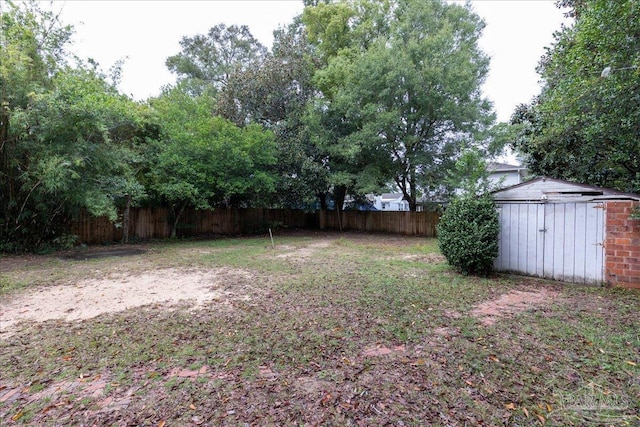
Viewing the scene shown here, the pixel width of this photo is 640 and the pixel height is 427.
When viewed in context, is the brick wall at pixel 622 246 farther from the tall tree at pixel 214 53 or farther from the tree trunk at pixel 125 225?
the tall tree at pixel 214 53

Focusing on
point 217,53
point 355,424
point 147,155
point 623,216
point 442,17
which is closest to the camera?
point 355,424

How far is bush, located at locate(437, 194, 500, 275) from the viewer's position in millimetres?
5617

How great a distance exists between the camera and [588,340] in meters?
3.07

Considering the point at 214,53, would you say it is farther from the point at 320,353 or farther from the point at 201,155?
the point at 320,353

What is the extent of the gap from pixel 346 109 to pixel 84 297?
1127cm

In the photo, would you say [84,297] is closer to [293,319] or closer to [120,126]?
[293,319]

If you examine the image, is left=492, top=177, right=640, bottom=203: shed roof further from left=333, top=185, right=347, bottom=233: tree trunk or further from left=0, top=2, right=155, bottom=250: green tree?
left=333, top=185, right=347, bottom=233: tree trunk

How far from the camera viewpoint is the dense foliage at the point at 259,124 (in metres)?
8.16

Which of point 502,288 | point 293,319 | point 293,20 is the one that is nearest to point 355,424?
point 293,319

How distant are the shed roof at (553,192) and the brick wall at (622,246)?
0.38 meters

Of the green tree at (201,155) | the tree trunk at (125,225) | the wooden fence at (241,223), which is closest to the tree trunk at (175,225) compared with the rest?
the green tree at (201,155)

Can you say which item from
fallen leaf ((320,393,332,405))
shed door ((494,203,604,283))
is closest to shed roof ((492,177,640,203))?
shed door ((494,203,604,283))

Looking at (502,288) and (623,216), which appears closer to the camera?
(623,216)

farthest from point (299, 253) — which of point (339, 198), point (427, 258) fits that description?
point (339, 198)
